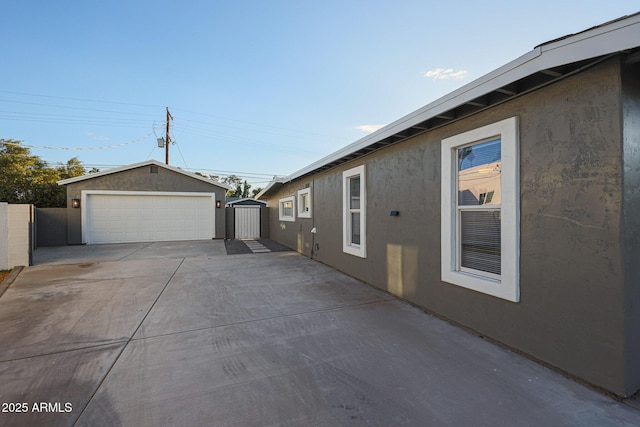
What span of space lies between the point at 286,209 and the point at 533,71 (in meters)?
10.0

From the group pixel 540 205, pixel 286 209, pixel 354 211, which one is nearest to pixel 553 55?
pixel 540 205

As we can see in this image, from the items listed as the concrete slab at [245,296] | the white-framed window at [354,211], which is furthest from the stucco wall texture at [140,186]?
the white-framed window at [354,211]

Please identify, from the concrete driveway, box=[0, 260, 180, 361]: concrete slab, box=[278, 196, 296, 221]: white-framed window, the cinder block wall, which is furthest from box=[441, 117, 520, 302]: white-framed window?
the cinder block wall

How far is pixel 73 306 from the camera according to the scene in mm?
3986

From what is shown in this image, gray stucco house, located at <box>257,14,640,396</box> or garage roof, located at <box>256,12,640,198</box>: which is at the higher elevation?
garage roof, located at <box>256,12,640,198</box>

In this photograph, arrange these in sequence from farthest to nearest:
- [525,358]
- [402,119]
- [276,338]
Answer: [402,119]
[276,338]
[525,358]

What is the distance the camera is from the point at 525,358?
251cm

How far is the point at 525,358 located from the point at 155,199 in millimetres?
14079

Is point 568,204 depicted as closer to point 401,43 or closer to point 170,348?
point 170,348

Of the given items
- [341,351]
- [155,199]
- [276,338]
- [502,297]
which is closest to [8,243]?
[155,199]

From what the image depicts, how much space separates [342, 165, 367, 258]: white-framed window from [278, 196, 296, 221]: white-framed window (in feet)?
13.8

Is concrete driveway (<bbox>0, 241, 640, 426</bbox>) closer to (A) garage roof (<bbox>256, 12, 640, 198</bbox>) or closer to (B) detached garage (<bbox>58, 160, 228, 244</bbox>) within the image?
(A) garage roof (<bbox>256, 12, 640, 198</bbox>)

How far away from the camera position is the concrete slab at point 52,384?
5.80 feet

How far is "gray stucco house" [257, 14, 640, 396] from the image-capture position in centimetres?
195
